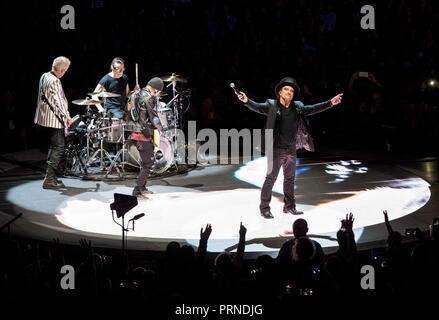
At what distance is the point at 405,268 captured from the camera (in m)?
4.08

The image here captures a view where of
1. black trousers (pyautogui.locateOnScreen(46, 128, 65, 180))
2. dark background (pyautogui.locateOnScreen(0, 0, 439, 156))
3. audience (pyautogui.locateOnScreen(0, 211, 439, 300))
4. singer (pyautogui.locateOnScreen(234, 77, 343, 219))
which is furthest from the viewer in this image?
dark background (pyautogui.locateOnScreen(0, 0, 439, 156))

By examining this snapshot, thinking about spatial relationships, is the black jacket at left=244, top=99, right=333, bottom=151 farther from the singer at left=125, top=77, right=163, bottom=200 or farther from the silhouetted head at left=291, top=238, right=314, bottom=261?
the silhouetted head at left=291, top=238, right=314, bottom=261

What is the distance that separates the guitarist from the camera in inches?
341

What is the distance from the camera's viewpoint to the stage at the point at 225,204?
675 cm

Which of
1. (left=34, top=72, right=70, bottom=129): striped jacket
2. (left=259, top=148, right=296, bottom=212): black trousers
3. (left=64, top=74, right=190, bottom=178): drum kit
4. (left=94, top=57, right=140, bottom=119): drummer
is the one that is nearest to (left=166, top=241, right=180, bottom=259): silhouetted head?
(left=259, top=148, right=296, bottom=212): black trousers

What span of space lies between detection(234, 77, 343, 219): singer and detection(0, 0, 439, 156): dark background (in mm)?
5355

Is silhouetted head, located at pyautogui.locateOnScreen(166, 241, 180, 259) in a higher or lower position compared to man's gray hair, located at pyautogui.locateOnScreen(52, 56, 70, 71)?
lower

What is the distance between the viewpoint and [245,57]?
1434cm

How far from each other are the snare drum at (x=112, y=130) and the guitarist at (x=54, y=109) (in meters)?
1.00

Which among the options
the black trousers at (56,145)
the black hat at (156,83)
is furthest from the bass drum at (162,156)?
the black hat at (156,83)

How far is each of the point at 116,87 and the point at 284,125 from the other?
170 inches

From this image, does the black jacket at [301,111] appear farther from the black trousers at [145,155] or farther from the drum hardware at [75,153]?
the drum hardware at [75,153]

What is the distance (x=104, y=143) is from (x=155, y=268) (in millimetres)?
6332

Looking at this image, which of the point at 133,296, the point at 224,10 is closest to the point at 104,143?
the point at 224,10
